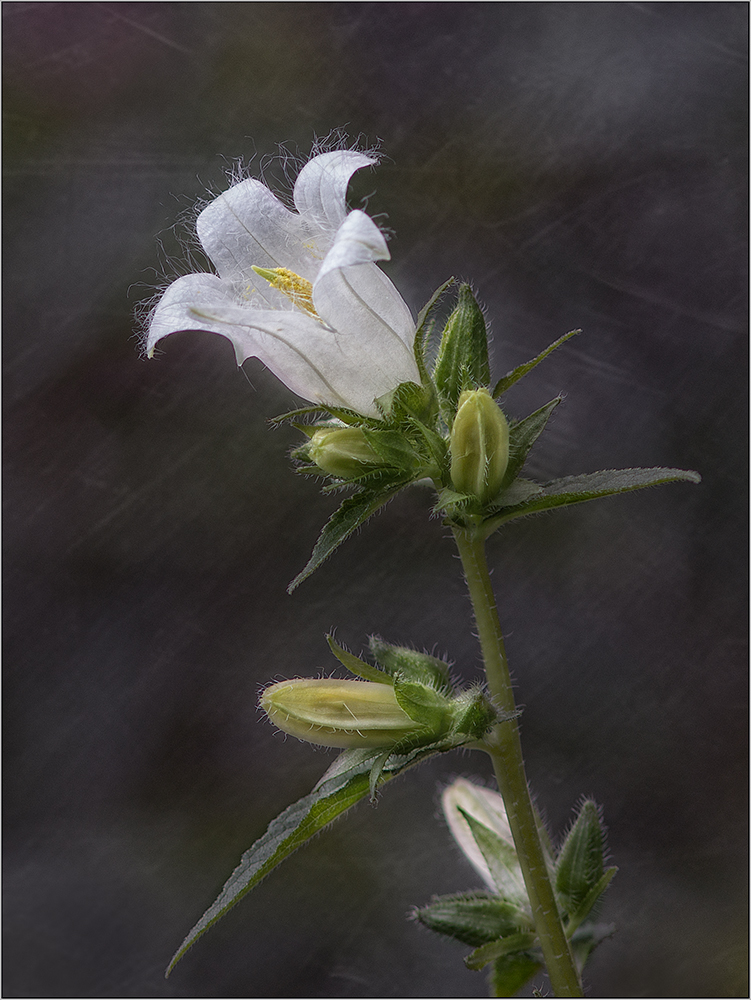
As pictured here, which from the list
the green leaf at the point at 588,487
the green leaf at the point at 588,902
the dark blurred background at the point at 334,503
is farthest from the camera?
the dark blurred background at the point at 334,503

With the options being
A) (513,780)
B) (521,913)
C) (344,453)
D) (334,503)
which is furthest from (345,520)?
(334,503)

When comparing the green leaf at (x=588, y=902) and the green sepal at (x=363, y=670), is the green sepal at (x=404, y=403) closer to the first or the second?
the green sepal at (x=363, y=670)

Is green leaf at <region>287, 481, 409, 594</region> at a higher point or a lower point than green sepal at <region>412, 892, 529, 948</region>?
higher

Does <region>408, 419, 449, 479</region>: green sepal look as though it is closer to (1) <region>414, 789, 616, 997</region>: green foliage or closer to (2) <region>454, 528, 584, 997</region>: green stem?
(2) <region>454, 528, 584, 997</region>: green stem

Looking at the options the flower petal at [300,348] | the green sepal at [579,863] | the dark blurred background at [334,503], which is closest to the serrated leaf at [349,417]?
the flower petal at [300,348]

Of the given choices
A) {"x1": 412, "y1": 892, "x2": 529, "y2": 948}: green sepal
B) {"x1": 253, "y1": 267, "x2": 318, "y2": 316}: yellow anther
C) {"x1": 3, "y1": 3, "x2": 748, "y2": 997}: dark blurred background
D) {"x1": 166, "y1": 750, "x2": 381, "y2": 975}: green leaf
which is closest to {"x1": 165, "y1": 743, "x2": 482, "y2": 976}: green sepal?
{"x1": 166, "y1": 750, "x2": 381, "y2": 975}: green leaf
